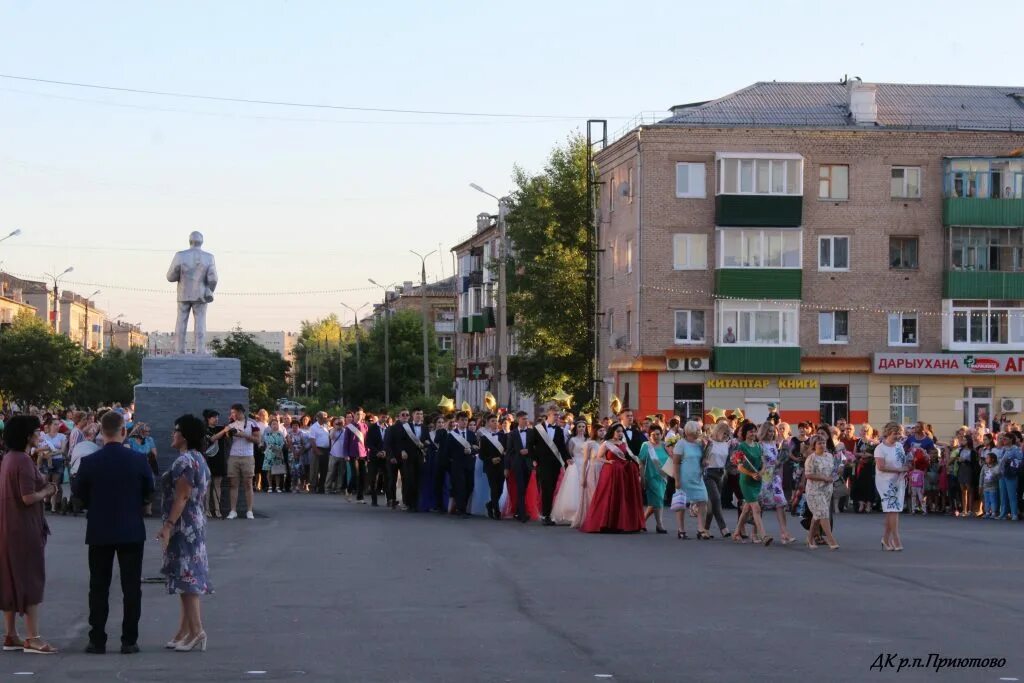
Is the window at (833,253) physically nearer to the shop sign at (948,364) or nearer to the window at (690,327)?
the shop sign at (948,364)

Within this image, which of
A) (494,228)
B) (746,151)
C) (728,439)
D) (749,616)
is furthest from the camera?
(494,228)

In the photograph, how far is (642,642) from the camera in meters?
11.9

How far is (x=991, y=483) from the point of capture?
30625 mm

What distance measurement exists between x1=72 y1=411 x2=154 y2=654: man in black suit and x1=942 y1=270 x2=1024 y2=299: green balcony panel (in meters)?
53.5

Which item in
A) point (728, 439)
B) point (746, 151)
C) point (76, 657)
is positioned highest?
point (746, 151)

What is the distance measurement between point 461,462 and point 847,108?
39347 millimetres

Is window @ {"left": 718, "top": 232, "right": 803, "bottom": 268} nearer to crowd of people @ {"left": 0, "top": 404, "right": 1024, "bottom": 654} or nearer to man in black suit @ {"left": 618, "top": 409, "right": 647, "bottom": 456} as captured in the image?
crowd of people @ {"left": 0, "top": 404, "right": 1024, "bottom": 654}

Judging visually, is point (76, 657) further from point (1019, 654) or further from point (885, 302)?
point (885, 302)

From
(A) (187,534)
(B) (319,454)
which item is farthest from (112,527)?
(B) (319,454)

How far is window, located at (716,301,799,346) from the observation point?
199 feet

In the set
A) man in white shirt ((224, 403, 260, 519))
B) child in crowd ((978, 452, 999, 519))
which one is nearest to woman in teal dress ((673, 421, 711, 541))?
man in white shirt ((224, 403, 260, 519))

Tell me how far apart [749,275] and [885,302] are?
18.1 feet

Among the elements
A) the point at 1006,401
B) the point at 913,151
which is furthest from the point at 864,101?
the point at 1006,401

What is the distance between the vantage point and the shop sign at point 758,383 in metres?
60.5
